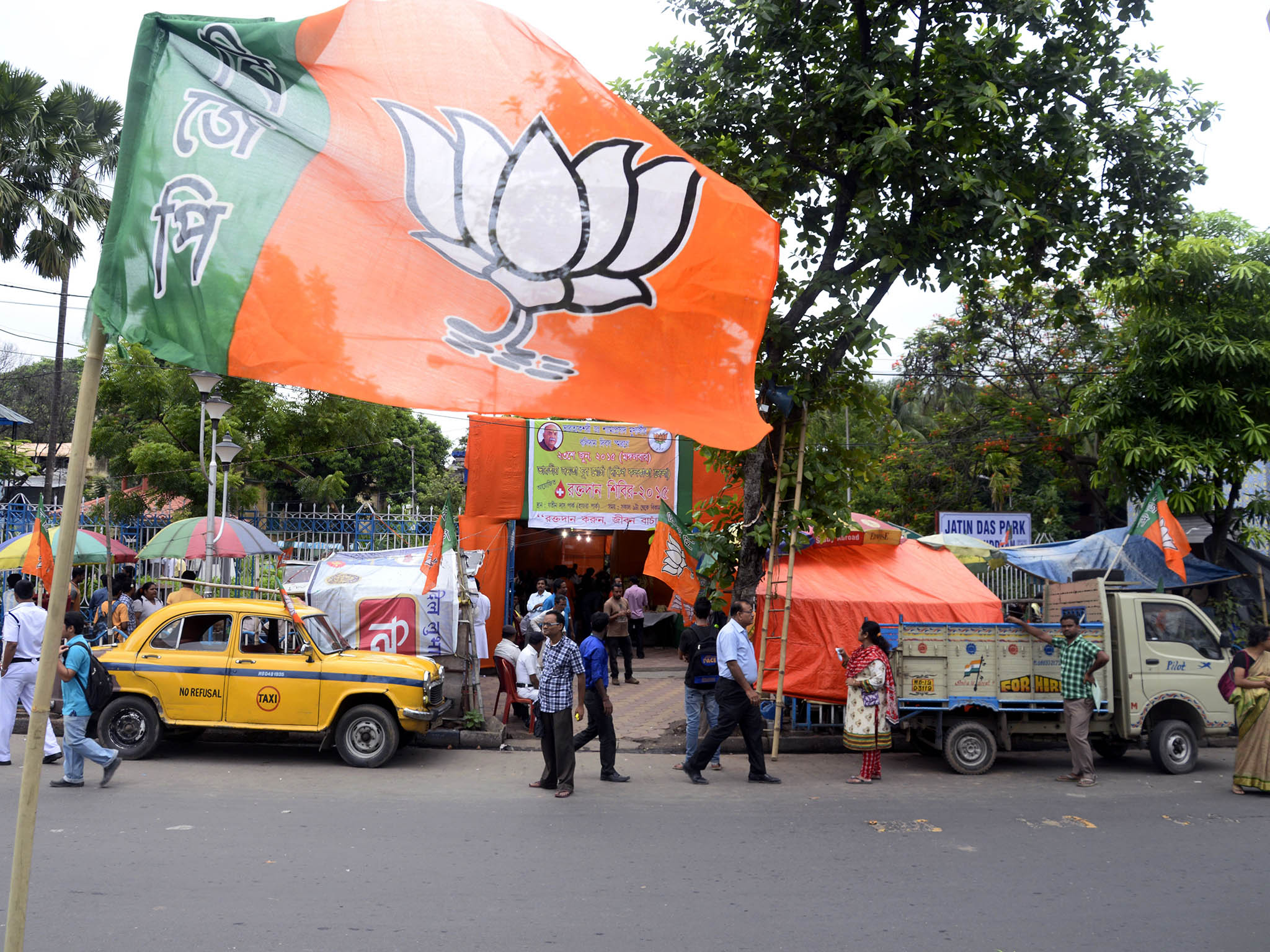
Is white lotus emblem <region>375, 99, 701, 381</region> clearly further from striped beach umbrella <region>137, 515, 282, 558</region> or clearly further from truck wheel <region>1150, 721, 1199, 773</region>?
striped beach umbrella <region>137, 515, 282, 558</region>

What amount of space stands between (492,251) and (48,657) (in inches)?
78.3

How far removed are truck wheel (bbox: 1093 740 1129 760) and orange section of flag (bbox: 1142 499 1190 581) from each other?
8.77ft

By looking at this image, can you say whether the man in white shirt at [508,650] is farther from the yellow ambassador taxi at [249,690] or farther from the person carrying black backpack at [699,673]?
the person carrying black backpack at [699,673]

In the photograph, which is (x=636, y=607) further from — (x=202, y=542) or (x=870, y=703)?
(x=870, y=703)

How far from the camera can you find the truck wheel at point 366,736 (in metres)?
10.3

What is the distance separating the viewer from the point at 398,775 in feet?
32.8

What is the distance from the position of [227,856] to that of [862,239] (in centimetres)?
834

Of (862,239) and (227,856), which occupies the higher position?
(862,239)

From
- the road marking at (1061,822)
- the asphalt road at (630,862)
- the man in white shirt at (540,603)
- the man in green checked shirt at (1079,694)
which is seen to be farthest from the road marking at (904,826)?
the man in white shirt at (540,603)

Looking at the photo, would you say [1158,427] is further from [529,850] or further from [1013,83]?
[529,850]

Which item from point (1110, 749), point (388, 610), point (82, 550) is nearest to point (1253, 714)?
point (1110, 749)

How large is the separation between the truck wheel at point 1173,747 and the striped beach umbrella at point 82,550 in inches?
558

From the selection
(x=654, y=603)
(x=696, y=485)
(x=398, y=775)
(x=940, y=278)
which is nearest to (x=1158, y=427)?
(x=940, y=278)

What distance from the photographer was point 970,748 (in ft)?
35.2
